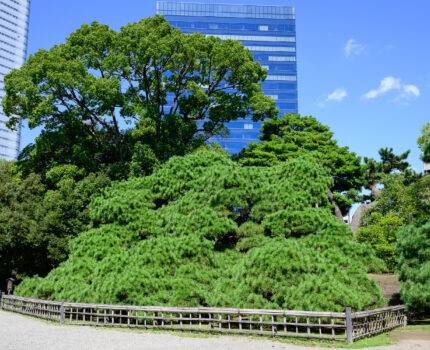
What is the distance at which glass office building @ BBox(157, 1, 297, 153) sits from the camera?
3105 inches

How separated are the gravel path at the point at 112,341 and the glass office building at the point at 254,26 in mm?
71488

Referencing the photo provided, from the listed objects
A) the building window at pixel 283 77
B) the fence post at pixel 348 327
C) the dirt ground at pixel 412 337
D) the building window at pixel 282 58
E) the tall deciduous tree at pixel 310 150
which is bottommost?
the dirt ground at pixel 412 337

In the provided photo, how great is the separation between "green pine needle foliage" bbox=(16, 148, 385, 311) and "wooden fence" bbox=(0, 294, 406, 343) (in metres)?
0.47

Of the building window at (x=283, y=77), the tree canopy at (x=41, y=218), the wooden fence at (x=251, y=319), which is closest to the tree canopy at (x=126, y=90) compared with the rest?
the tree canopy at (x=41, y=218)

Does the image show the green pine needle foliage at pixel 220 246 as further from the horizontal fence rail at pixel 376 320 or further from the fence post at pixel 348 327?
the fence post at pixel 348 327

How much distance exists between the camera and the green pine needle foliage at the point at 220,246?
1195cm

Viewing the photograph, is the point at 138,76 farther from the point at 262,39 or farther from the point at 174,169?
the point at 262,39

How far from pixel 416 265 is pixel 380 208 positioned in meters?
12.4

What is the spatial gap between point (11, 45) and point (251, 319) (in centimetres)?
12711

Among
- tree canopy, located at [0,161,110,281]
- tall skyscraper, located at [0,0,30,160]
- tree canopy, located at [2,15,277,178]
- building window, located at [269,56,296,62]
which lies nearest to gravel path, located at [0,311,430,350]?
tree canopy, located at [0,161,110,281]

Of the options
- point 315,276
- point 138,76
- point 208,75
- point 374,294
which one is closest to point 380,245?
point 374,294

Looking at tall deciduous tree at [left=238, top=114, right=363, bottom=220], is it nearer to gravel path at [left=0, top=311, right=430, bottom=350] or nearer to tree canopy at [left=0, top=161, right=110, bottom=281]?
tree canopy at [left=0, top=161, right=110, bottom=281]

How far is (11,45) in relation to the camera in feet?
372

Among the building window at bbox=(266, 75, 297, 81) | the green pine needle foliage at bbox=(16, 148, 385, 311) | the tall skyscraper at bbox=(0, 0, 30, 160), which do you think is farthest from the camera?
the tall skyscraper at bbox=(0, 0, 30, 160)
